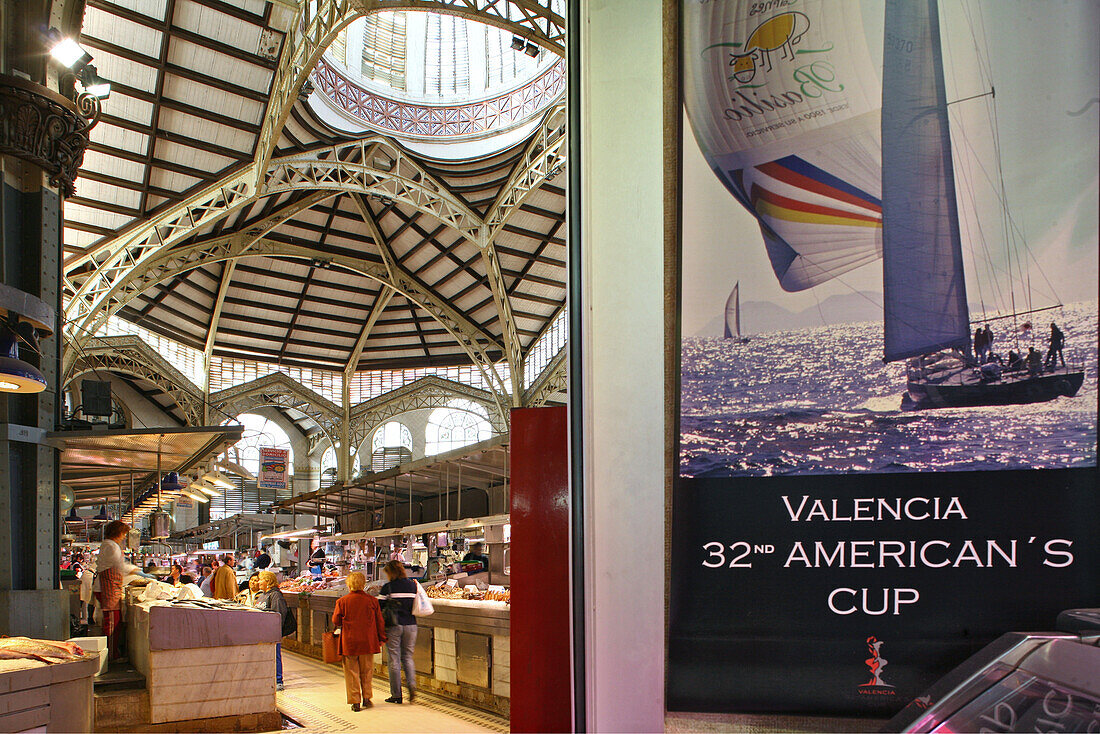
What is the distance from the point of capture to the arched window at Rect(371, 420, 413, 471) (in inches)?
1405

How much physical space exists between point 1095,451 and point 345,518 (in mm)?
22591

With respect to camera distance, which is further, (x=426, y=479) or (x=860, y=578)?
(x=426, y=479)

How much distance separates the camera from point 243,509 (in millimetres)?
37312

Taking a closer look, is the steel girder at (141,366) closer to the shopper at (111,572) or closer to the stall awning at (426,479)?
the stall awning at (426,479)

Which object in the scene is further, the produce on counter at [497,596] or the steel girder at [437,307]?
the steel girder at [437,307]

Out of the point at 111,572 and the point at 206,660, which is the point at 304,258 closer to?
the point at 111,572

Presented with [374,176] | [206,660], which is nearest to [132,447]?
[206,660]

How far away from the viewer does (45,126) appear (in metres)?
6.01

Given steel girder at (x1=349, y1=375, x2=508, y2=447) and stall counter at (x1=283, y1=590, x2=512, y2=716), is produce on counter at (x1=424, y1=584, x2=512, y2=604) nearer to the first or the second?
stall counter at (x1=283, y1=590, x2=512, y2=716)

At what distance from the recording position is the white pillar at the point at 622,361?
2188mm

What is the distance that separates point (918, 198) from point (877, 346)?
45cm

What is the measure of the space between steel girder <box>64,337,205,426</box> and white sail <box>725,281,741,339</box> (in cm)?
2664

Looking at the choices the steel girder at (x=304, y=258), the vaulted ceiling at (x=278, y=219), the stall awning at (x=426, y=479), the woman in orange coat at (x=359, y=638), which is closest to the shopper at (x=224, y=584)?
the stall awning at (x=426, y=479)

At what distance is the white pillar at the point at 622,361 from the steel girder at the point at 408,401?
31.1 m
